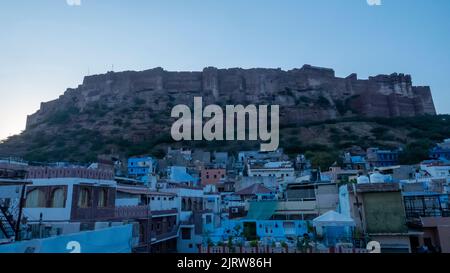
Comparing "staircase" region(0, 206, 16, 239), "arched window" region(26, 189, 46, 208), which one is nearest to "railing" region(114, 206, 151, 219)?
"arched window" region(26, 189, 46, 208)

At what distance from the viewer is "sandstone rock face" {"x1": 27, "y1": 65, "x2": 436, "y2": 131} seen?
172 feet

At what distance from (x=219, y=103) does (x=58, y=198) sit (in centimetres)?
4397

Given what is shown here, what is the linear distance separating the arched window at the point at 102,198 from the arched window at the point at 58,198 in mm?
1148

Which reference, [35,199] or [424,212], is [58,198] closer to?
[35,199]

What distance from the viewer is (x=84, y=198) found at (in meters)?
9.24

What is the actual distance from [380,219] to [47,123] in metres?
54.8

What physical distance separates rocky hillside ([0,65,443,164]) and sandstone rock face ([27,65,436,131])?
0.16 meters

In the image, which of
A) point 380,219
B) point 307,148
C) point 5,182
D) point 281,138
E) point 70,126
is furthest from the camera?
point 70,126

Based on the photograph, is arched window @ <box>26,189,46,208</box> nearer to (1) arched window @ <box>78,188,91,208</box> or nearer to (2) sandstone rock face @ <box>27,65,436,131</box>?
(1) arched window @ <box>78,188,91,208</box>

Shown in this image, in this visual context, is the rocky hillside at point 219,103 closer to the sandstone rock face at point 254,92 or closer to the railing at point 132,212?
the sandstone rock face at point 254,92

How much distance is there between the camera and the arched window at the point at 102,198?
9812mm
